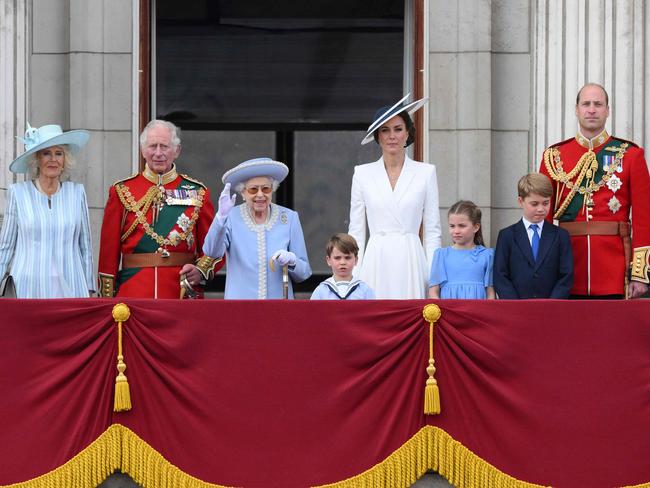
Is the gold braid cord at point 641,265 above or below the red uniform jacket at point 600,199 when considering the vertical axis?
below

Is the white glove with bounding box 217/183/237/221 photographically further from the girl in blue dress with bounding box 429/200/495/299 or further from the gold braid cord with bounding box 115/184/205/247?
the girl in blue dress with bounding box 429/200/495/299

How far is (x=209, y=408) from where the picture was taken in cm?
786

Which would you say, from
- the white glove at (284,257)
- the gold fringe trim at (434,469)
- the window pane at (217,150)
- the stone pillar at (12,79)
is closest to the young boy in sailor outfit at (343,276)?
the white glove at (284,257)

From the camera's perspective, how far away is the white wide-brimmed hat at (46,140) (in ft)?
28.3

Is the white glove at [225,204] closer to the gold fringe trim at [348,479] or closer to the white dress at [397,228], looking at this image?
the white dress at [397,228]

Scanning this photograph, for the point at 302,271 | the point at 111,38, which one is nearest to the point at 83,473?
the point at 302,271

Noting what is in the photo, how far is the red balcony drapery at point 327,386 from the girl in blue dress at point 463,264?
0.72 metres

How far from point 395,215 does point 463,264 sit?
570mm

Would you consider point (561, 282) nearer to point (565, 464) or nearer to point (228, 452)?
point (565, 464)

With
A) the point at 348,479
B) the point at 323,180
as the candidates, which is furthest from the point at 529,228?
the point at 323,180

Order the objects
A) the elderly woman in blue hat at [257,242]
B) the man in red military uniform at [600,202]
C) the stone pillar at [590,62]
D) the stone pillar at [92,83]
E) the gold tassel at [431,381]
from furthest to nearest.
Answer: the stone pillar at [92,83], the stone pillar at [590,62], the man in red military uniform at [600,202], the elderly woman in blue hat at [257,242], the gold tassel at [431,381]

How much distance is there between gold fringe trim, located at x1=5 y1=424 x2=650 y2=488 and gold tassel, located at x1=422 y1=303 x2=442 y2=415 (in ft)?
0.59

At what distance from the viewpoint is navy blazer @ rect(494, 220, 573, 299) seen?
846 centimetres

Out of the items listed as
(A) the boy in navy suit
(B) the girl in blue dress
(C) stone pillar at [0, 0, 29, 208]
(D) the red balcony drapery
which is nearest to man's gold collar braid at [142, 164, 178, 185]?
(D) the red balcony drapery
